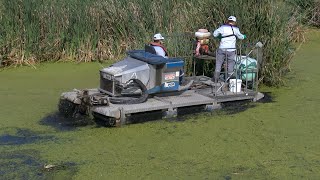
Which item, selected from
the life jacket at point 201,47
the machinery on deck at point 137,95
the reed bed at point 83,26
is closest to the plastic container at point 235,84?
the machinery on deck at point 137,95

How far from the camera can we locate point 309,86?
30.2 feet

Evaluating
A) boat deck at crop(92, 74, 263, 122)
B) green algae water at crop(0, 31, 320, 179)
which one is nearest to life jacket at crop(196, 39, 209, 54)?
boat deck at crop(92, 74, 263, 122)

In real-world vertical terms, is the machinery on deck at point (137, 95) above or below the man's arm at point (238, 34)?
below

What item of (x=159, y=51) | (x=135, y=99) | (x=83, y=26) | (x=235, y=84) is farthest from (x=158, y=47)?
(x=83, y=26)

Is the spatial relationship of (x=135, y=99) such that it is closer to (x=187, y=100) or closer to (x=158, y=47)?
(x=187, y=100)

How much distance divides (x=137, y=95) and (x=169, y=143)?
4.07ft

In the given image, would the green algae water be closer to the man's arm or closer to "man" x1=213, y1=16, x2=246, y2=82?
"man" x1=213, y1=16, x2=246, y2=82

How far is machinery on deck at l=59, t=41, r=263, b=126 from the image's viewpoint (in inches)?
290

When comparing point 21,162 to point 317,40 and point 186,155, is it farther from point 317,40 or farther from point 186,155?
point 317,40

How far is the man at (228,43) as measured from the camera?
28.2 ft

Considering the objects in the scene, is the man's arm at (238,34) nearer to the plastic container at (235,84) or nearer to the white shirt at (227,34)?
the white shirt at (227,34)

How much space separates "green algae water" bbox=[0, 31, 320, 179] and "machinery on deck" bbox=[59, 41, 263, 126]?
178mm

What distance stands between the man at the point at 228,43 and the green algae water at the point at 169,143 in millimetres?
806

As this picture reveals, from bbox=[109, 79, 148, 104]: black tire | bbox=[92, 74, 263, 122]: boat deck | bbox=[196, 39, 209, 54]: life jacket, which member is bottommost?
bbox=[92, 74, 263, 122]: boat deck
